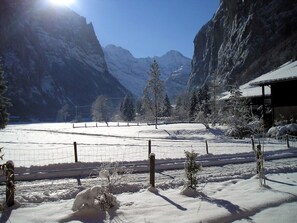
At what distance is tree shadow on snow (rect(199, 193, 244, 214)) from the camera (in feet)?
23.6

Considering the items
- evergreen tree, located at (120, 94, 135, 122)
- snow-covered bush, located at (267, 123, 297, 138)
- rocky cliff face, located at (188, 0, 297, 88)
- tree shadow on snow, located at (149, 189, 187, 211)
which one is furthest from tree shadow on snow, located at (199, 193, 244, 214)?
evergreen tree, located at (120, 94, 135, 122)

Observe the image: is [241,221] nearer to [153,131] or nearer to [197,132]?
[197,132]

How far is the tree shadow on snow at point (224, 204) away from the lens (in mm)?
7191

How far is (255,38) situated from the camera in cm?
10088

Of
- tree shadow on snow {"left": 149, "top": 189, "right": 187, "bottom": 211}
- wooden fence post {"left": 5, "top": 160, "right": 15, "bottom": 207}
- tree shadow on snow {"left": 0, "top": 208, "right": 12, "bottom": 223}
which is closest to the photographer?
tree shadow on snow {"left": 0, "top": 208, "right": 12, "bottom": 223}

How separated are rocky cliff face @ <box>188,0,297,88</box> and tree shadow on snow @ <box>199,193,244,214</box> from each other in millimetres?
64524

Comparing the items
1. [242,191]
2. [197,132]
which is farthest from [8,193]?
[197,132]

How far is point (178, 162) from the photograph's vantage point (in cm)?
1499

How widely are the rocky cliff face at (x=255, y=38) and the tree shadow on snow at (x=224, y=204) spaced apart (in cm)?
6452

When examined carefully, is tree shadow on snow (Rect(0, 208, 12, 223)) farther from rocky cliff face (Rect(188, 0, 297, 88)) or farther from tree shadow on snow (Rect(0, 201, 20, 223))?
rocky cliff face (Rect(188, 0, 297, 88))

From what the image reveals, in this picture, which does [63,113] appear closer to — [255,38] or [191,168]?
[255,38]

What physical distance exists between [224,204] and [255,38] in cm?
10298

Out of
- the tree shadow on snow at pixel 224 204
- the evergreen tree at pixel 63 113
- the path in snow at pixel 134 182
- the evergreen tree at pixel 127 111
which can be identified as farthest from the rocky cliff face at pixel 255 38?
the evergreen tree at pixel 63 113

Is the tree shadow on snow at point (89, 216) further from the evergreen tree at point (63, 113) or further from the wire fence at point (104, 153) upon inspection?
the evergreen tree at point (63, 113)
